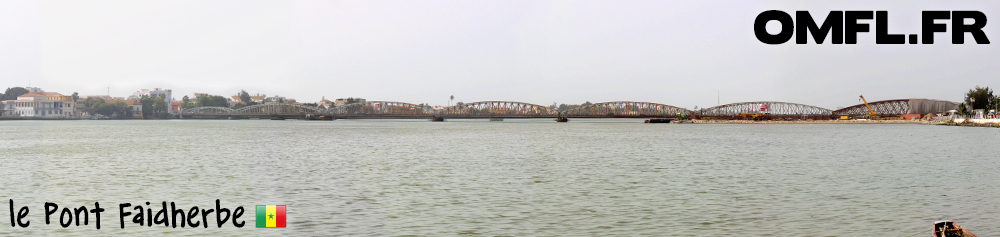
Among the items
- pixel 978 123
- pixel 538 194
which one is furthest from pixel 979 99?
pixel 538 194

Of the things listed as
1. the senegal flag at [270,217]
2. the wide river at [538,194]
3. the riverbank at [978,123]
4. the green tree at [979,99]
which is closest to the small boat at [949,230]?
the wide river at [538,194]

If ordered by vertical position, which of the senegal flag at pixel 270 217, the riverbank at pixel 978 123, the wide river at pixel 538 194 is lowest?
the wide river at pixel 538 194

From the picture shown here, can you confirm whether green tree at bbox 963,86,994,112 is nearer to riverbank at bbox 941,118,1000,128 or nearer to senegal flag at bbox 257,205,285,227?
riverbank at bbox 941,118,1000,128

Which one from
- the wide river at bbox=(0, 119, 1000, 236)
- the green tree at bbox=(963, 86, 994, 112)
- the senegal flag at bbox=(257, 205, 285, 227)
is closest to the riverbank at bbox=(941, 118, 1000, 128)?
the green tree at bbox=(963, 86, 994, 112)

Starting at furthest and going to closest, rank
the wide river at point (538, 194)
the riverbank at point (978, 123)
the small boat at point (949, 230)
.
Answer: the riverbank at point (978, 123), the wide river at point (538, 194), the small boat at point (949, 230)

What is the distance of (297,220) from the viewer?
49.5ft

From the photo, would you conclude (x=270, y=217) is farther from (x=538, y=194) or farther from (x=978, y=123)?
(x=978, y=123)

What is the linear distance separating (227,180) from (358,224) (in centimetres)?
1251

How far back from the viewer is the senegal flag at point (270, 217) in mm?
13359

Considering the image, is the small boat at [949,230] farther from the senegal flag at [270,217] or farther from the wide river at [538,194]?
the senegal flag at [270,217]

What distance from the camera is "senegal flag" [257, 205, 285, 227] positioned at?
13.4m

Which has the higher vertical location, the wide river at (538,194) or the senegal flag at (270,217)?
the senegal flag at (270,217)

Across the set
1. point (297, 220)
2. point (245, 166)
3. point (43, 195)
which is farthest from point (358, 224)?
point (245, 166)

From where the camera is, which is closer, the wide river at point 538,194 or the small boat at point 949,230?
the small boat at point 949,230
